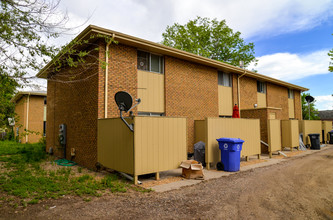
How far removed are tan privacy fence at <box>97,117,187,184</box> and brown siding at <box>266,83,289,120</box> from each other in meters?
13.2

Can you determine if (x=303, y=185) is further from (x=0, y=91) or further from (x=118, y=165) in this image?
(x=0, y=91)

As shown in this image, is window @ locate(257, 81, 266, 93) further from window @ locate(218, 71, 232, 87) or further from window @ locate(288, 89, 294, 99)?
window @ locate(288, 89, 294, 99)

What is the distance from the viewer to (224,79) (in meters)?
14.1

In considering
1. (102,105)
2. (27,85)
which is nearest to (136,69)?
(102,105)

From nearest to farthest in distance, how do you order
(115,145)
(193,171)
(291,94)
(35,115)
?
(193,171) < (115,145) < (35,115) < (291,94)

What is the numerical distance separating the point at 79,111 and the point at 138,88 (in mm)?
2860

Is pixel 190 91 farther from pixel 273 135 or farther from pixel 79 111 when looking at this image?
pixel 79 111

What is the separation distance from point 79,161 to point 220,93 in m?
8.74

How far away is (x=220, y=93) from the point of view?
13586mm

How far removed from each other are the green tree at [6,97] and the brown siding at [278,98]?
17267mm

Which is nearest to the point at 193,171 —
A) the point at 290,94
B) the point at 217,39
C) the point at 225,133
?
the point at 225,133

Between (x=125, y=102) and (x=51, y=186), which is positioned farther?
(x=125, y=102)

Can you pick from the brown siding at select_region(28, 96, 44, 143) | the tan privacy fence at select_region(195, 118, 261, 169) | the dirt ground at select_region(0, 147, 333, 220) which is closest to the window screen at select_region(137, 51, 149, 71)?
the tan privacy fence at select_region(195, 118, 261, 169)

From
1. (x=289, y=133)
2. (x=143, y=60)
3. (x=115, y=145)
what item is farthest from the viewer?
(x=289, y=133)
